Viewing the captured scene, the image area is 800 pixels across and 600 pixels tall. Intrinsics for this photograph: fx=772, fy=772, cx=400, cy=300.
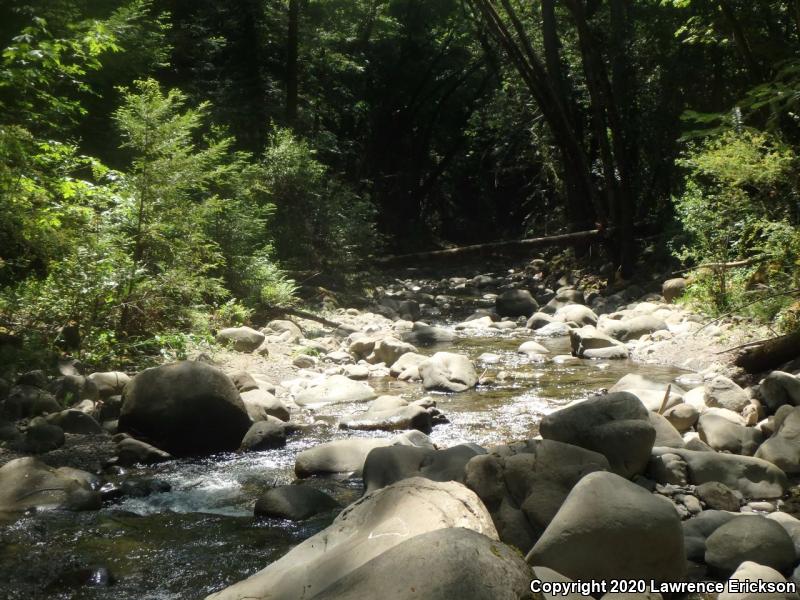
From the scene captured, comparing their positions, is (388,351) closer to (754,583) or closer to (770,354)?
(770,354)

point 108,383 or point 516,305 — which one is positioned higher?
point 108,383

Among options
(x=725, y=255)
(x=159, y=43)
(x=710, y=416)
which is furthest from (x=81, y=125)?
(x=710, y=416)

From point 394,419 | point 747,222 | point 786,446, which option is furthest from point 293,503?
point 747,222

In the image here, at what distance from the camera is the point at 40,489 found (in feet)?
16.1

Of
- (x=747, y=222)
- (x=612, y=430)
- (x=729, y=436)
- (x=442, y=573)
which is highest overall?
(x=747, y=222)

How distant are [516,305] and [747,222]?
6.22 metres

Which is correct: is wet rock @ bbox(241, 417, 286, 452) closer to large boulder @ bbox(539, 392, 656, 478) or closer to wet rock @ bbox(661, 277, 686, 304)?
large boulder @ bbox(539, 392, 656, 478)

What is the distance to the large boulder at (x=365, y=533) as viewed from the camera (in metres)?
3.08

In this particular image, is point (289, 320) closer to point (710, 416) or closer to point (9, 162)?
point (9, 162)

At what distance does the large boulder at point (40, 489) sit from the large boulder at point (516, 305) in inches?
431

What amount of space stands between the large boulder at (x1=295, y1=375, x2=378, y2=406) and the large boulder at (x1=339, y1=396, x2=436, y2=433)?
0.85 metres

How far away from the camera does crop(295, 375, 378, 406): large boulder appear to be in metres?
8.16

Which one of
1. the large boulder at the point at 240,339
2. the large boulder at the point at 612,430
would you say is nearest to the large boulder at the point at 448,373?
the large boulder at the point at 240,339

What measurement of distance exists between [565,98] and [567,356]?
30.2 ft
